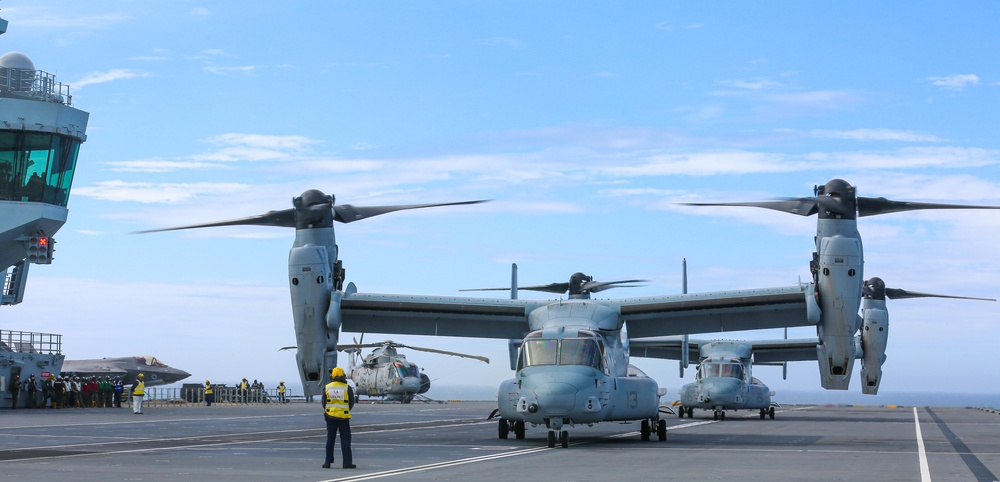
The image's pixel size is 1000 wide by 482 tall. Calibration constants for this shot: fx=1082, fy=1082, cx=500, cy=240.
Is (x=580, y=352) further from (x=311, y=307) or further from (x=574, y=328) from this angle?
(x=311, y=307)

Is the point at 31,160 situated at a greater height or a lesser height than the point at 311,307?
greater

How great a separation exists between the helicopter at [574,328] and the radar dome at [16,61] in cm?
2766

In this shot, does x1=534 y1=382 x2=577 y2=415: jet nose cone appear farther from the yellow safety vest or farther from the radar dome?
the radar dome

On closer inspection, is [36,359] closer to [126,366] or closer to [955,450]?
[126,366]

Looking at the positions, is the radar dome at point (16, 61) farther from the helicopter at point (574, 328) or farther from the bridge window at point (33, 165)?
the helicopter at point (574, 328)

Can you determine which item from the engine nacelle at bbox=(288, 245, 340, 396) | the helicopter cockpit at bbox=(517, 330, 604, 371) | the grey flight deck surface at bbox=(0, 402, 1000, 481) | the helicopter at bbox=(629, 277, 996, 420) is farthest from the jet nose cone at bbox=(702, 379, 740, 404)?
the engine nacelle at bbox=(288, 245, 340, 396)

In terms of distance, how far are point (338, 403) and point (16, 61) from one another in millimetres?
37248

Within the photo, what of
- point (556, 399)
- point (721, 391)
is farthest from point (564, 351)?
point (721, 391)

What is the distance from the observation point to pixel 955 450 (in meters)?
22.7

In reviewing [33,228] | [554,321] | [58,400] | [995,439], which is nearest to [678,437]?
[554,321]

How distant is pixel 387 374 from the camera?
66250 millimetres

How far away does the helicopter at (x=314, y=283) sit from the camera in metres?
25.8

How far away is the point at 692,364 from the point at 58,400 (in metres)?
32.0

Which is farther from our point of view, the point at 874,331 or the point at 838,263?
the point at 874,331
